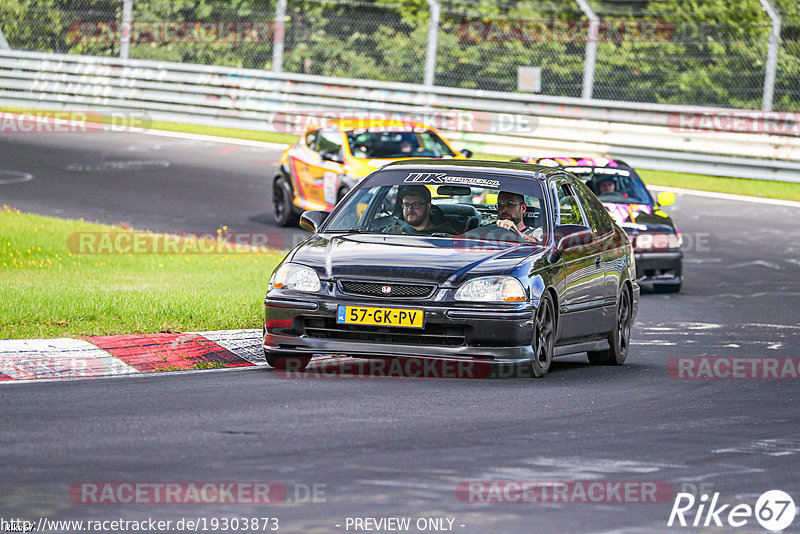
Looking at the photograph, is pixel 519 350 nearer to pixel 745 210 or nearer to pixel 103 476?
pixel 103 476

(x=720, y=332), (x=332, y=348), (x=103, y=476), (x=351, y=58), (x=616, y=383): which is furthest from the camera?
(x=351, y=58)

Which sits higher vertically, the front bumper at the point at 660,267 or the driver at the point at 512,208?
the driver at the point at 512,208

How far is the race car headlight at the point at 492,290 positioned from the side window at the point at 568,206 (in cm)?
142

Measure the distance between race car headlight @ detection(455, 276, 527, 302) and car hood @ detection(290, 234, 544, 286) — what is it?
0.15 ft

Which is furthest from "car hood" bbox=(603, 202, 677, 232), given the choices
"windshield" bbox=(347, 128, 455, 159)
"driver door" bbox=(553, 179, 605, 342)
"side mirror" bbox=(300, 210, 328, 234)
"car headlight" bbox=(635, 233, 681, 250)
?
"side mirror" bbox=(300, 210, 328, 234)

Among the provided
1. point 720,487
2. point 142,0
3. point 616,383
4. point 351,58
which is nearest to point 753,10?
point 351,58

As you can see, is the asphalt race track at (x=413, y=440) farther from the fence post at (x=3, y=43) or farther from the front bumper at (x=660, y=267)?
the fence post at (x=3, y=43)

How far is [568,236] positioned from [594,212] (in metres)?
1.30

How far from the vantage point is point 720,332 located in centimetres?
1334

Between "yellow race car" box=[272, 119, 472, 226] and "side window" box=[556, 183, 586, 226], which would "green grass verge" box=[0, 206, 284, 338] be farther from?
"side window" box=[556, 183, 586, 226]

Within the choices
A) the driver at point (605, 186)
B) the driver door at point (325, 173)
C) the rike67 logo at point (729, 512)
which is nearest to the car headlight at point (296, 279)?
the rike67 logo at point (729, 512)

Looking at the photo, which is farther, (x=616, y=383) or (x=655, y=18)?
(x=655, y=18)

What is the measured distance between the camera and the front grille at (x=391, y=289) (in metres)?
9.20

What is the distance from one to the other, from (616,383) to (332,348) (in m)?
2.01
